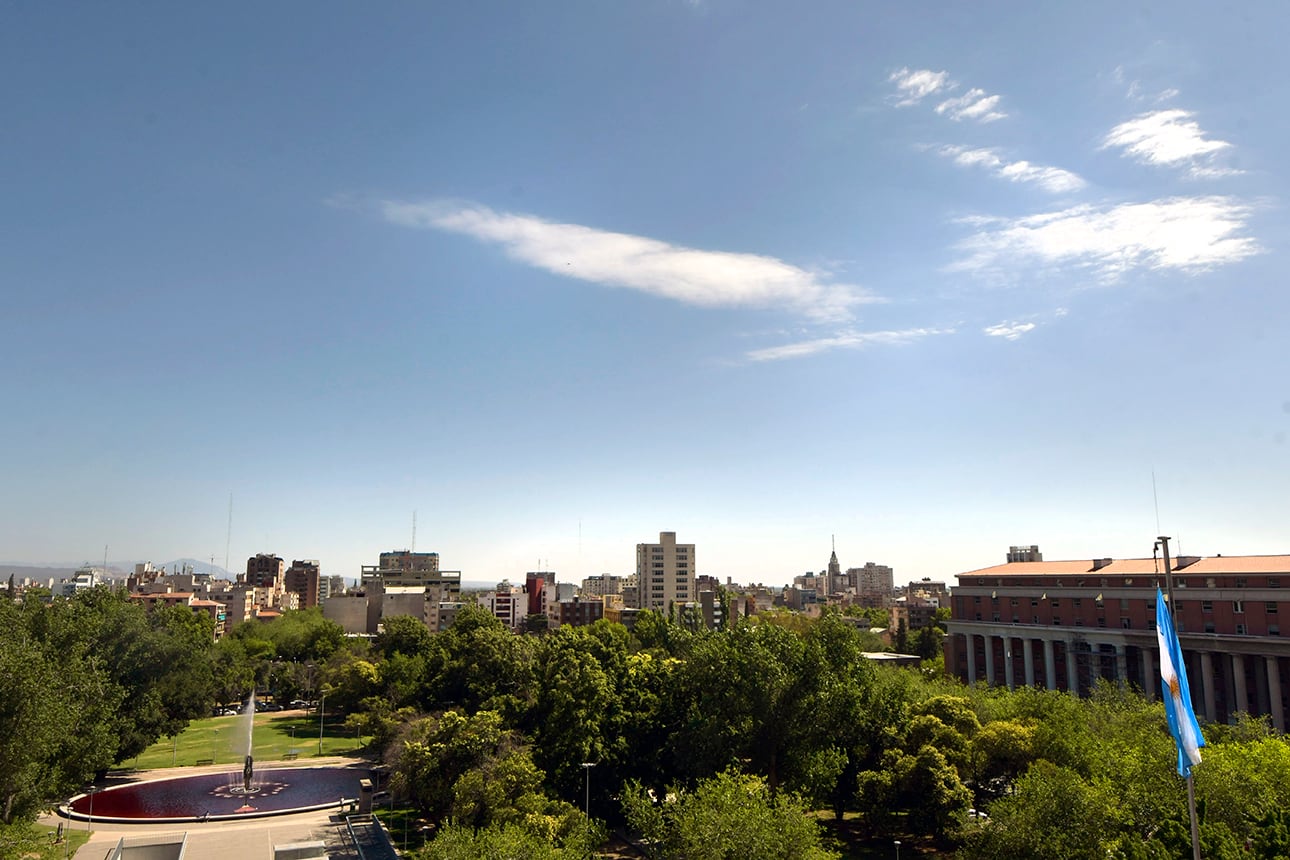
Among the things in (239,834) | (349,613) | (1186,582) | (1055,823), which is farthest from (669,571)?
(1055,823)

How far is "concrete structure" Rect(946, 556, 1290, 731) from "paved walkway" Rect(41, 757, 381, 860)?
166 feet

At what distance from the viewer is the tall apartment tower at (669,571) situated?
538 feet

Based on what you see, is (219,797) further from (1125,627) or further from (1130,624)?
(1130,624)

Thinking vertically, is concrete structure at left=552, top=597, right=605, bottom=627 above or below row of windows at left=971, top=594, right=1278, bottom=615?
below

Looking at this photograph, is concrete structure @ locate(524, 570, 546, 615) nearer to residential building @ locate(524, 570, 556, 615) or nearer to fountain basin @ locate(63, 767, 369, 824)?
residential building @ locate(524, 570, 556, 615)

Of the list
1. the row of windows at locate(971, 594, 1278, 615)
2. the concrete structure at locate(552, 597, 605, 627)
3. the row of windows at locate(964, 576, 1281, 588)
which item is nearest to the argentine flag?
the row of windows at locate(964, 576, 1281, 588)

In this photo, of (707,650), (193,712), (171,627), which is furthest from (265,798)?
(707,650)

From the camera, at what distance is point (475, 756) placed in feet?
136

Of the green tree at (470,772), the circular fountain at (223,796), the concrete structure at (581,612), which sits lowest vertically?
the circular fountain at (223,796)

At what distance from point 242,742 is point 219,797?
19554 millimetres

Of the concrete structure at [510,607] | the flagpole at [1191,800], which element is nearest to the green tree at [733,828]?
the flagpole at [1191,800]

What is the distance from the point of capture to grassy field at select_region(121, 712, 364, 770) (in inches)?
2643

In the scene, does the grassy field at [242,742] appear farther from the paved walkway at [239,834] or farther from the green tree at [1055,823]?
the green tree at [1055,823]

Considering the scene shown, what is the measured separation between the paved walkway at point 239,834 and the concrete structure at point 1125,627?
5066 cm
